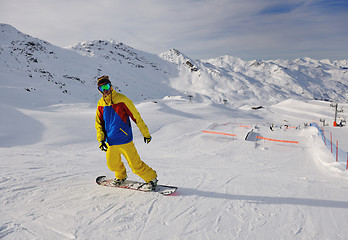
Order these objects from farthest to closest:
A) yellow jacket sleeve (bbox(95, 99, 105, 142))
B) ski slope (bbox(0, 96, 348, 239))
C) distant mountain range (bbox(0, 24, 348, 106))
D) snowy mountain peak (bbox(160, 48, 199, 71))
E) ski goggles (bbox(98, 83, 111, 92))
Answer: snowy mountain peak (bbox(160, 48, 199, 71)), distant mountain range (bbox(0, 24, 348, 106)), yellow jacket sleeve (bbox(95, 99, 105, 142)), ski goggles (bbox(98, 83, 111, 92)), ski slope (bbox(0, 96, 348, 239))

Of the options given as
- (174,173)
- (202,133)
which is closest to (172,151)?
(202,133)

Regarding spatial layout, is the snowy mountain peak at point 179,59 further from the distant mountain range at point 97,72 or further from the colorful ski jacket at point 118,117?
the colorful ski jacket at point 118,117

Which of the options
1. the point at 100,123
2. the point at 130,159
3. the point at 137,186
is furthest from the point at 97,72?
the point at 130,159

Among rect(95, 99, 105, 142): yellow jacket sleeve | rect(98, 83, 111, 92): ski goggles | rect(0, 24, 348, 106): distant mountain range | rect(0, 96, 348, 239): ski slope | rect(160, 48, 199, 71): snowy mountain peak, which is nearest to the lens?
rect(0, 96, 348, 239): ski slope

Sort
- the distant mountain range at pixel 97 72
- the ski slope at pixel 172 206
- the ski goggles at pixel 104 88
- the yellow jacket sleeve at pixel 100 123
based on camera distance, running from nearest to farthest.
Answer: the ski slope at pixel 172 206 → the ski goggles at pixel 104 88 → the yellow jacket sleeve at pixel 100 123 → the distant mountain range at pixel 97 72

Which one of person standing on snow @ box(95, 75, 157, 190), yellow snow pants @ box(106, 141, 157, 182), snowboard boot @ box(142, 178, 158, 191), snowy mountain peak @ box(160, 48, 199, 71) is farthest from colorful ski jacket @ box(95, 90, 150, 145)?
snowy mountain peak @ box(160, 48, 199, 71)

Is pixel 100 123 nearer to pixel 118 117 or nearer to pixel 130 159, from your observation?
pixel 118 117

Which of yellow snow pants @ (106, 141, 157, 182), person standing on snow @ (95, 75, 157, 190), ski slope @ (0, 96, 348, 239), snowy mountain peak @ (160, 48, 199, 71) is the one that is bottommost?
ski slope @ (0, 96, 348, 239)

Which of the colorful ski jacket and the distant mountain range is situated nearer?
the colorful ski jacket

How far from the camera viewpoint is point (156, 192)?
384cm

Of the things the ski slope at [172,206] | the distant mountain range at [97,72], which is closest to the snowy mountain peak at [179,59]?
the distant mountain range at [97,72]

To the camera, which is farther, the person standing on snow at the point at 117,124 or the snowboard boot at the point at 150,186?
the snowboard boot at the point at 150,186

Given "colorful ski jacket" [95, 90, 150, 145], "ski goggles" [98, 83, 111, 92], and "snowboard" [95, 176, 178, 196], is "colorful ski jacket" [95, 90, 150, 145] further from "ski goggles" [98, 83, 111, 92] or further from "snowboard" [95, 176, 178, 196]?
"snowboard" [95, 176, 178, 196]

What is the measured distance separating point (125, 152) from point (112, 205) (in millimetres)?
889
